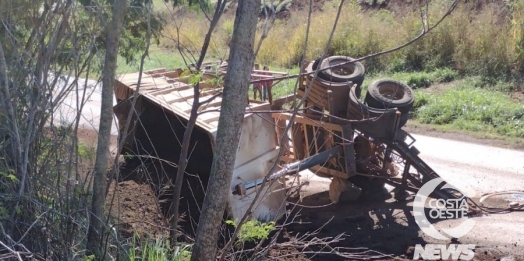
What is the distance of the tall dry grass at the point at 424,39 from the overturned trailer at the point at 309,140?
554 cm

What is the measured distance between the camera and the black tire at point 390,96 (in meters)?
8.28

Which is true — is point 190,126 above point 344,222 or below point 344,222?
above

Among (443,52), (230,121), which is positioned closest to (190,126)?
(230,121)

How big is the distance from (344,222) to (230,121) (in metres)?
3.93

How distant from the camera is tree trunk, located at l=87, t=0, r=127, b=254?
16.3 feet

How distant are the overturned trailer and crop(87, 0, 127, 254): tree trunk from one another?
2.44 metres

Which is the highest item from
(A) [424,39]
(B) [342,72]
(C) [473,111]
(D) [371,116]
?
(B) [342,72]

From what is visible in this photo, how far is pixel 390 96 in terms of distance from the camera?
8.54 metres

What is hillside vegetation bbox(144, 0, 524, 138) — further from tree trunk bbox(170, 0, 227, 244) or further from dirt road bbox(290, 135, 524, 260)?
tree trunk bbox(170, 0, 227, 244)

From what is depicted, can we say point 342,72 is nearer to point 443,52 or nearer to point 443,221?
point 443,221

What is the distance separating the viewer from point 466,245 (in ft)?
23.7

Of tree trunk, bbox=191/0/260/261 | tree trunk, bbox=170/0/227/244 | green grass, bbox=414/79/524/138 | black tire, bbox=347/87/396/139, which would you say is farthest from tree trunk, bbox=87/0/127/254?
green grass, bbox=414/79/524/138

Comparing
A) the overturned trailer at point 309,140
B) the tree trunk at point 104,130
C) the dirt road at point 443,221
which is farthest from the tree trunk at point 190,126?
the dirt road at point 443,221

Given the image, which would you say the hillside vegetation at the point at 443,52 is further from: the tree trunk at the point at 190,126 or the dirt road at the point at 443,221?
the tree trunk at the point at 190,126
